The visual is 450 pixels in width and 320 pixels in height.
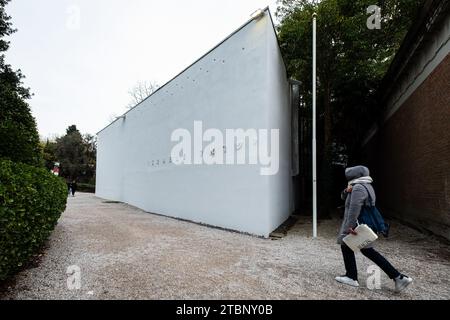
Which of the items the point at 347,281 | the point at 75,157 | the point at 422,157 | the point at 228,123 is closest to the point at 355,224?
the point at 347,281

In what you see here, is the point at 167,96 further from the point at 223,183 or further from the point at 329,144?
the point at 329,144

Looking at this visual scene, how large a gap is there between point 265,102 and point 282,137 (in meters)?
2.49

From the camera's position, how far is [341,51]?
39.3ft

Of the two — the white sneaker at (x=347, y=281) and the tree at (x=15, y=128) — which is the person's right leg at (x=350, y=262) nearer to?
the white sneaker at (x=347, y=281)

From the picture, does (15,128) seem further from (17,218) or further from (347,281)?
(347,281)

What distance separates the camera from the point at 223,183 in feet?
28.2

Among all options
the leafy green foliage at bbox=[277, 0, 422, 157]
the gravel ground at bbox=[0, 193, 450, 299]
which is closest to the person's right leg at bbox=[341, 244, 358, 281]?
the gravel ground at bbox=[0, 193, 450, 299]

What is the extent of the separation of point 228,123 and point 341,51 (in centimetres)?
669

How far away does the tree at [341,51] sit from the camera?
11438 millimetres

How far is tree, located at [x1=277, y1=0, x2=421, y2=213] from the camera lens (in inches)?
450

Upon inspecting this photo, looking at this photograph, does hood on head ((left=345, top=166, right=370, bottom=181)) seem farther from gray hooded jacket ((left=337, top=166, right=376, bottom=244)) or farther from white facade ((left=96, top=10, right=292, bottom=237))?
white facade ((left=96, top=10, right=292, bottom=237))

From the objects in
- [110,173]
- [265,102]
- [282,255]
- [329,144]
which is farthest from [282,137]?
[110,173]

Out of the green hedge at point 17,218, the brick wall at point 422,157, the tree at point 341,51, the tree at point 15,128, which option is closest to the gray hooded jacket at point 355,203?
the green hedge at point 17,218

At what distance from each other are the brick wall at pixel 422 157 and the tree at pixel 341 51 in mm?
2413
